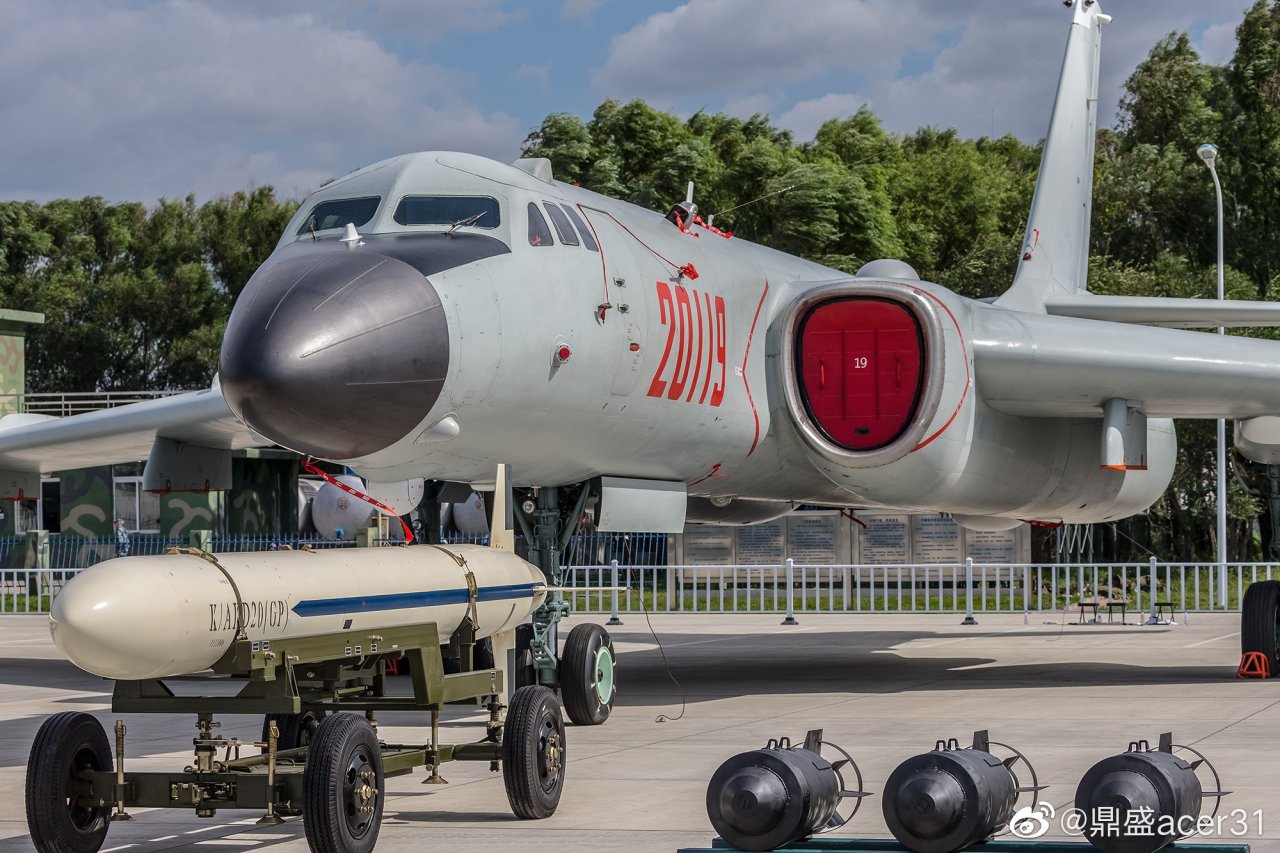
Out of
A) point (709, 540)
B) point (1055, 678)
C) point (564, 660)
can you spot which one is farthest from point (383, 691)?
point (709, 540)

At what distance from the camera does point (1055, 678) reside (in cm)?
1498

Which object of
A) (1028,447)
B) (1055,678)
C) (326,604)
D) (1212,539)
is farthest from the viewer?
(1212,539)

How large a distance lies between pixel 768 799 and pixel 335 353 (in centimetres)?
377

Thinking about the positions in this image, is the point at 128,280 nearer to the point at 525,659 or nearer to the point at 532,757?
the point at 525,659

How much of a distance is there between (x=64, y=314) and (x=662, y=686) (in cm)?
4297

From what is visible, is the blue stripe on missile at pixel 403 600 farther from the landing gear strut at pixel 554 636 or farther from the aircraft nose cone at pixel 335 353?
the landing gear strut at pixel 554 636

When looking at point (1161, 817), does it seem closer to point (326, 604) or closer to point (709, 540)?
point (326, 604)

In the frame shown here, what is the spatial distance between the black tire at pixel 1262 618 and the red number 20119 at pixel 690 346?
563 cm

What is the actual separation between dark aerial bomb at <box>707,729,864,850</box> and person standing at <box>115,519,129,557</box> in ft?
93.5

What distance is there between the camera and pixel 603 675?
1165 cm

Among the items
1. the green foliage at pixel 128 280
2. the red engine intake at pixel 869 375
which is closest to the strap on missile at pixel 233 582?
the red engine intake at pixel 869 375

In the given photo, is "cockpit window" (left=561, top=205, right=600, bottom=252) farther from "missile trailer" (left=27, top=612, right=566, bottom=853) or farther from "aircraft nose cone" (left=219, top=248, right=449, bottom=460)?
"missile trailer" (left=27, top=612, right=566, bottom=853)

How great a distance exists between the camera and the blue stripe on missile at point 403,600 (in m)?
6.95

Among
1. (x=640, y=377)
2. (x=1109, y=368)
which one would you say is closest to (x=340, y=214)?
(x=640, y=377)
